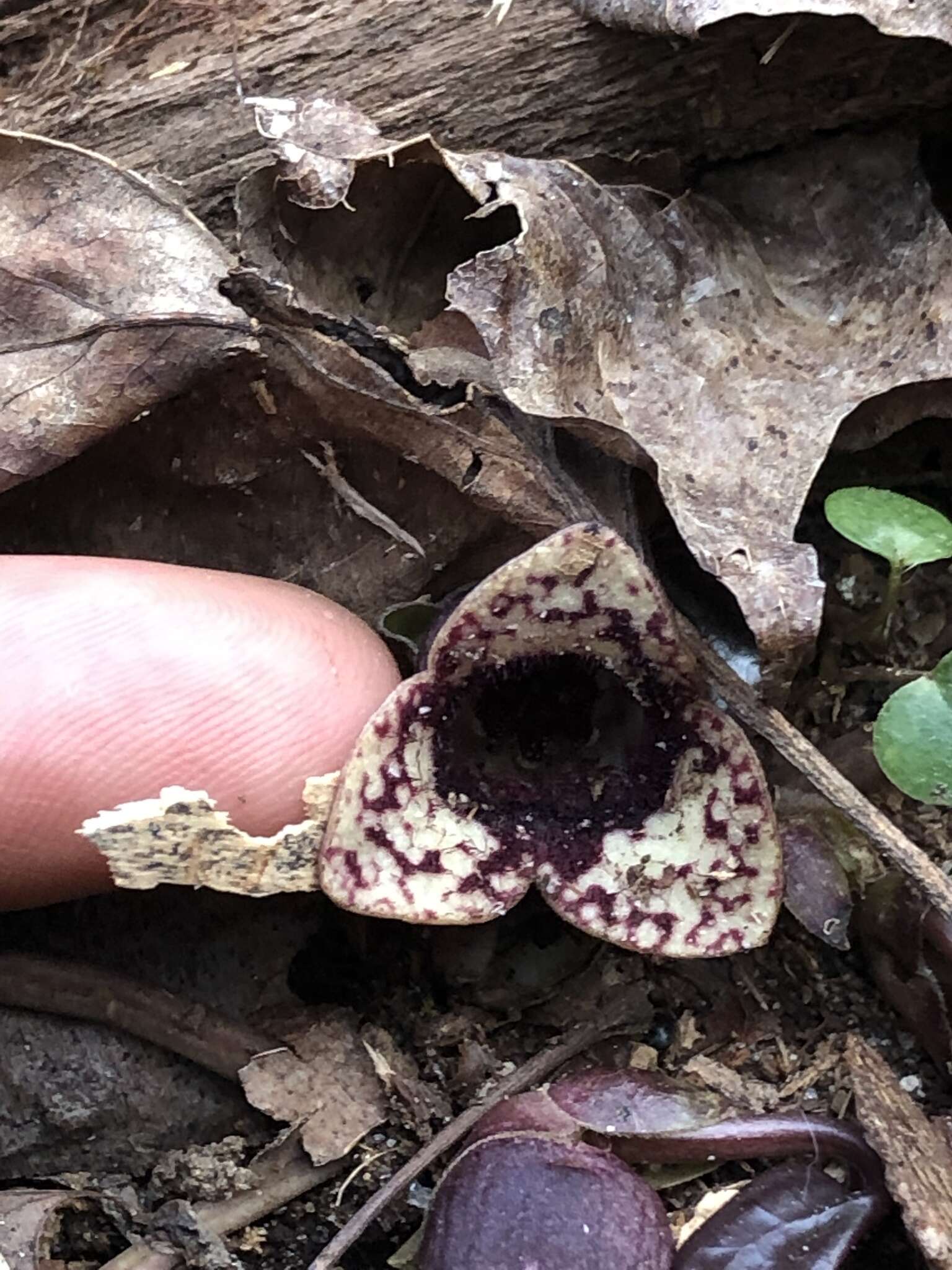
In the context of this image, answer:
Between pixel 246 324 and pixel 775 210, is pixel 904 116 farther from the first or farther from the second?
pixel 246 324

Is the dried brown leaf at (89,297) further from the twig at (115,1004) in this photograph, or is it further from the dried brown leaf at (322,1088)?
the dried brown leaf at (322,1088)

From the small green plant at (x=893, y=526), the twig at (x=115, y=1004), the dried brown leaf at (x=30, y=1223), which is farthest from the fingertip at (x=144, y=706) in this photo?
the small green plant at (x=893, y=526)

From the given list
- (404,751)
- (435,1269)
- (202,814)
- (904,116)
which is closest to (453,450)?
(404,751)

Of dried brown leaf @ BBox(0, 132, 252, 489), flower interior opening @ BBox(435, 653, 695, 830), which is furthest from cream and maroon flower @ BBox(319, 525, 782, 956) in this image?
dried brown leaf @ BBox(0, 132, 252, 489)

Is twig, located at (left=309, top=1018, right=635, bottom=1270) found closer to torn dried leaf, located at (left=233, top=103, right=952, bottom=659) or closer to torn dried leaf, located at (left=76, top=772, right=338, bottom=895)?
torn dried leaf, located at (left=76, top=772, right=338, bottom=895)

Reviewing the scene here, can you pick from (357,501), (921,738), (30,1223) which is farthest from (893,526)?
(30,1223)
